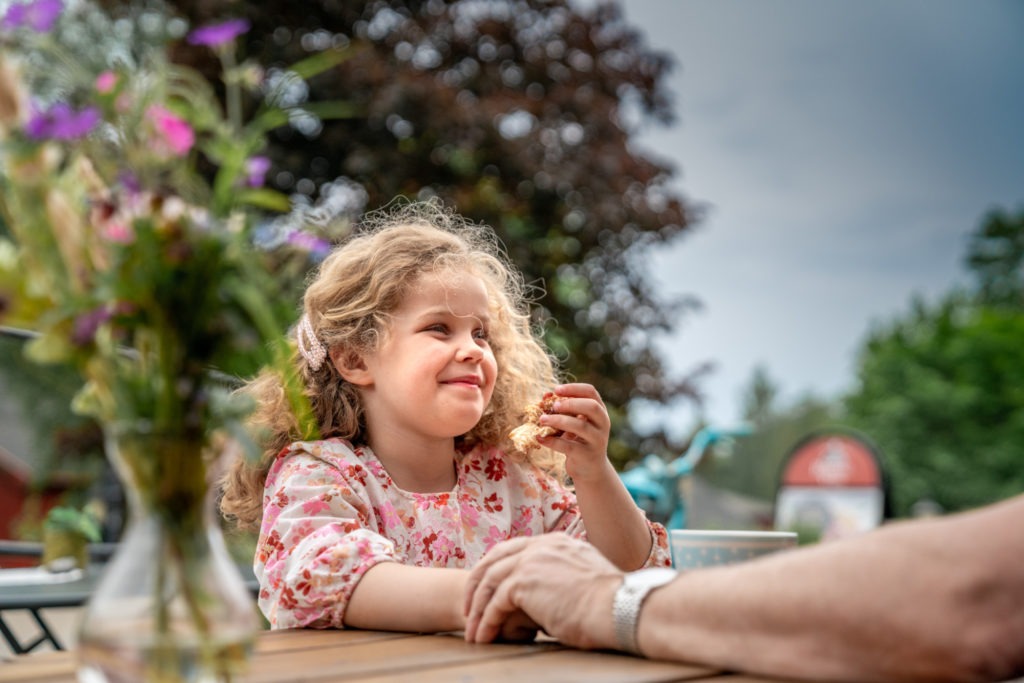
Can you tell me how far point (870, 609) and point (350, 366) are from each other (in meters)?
1.44

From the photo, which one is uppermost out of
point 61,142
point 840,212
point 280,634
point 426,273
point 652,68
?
point 840,212

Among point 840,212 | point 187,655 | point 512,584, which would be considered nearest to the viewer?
point 187,655

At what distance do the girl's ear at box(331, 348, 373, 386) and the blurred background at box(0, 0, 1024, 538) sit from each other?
4.27ft

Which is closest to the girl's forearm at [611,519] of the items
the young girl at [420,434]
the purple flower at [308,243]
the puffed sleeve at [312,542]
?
the young girl at [420,434]

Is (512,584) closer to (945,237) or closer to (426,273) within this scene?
(426,273)

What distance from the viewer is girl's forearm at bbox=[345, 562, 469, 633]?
4.70 ft

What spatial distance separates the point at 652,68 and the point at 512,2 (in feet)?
4.21

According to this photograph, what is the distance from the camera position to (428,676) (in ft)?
3.63

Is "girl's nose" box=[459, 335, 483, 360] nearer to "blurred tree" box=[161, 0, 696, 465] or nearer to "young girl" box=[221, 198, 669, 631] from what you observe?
"young girl" box=[221, 198, 669, 631]

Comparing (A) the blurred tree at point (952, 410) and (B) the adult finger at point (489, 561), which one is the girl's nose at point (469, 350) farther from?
(A) the blurred tree at point (952, 410)

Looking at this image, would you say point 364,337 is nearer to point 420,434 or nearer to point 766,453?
point 420,434

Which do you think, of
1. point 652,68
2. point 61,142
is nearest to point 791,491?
point 652,68

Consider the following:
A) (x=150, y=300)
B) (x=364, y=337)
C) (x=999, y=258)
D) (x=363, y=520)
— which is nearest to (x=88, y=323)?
(x=150, y=300)

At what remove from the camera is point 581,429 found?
6.60ft
